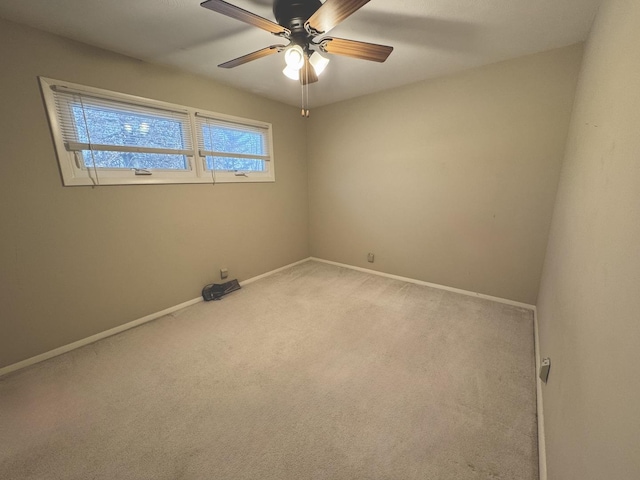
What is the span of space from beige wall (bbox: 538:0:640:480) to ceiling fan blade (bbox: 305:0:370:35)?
3.33 ft

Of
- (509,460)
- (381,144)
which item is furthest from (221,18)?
(509,460)

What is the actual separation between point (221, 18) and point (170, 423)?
2.45 m

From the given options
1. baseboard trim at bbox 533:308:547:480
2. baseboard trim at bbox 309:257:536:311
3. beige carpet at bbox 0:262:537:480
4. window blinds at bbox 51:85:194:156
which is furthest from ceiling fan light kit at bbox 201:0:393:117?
baseboard trim at bbox 309:257:536:311

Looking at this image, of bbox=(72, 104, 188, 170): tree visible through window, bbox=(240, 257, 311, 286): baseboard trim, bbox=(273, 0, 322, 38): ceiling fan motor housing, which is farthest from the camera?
bbox=(240, 257, 311, 286): baseboard trim

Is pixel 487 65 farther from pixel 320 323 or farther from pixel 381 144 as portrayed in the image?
pixel 320 323

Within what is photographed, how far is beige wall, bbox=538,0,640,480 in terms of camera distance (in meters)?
0.60

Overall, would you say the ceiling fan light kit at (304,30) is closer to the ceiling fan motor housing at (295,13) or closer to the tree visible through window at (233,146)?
the ceiling fan motor housing at (295,13)

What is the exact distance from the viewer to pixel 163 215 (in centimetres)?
244

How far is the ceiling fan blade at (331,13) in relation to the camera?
112 cm

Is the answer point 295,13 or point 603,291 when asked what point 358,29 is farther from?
point 603,291

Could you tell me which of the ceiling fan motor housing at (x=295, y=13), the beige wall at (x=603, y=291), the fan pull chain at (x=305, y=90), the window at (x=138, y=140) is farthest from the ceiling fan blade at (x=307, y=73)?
the beige wall at (x=603, y=291)

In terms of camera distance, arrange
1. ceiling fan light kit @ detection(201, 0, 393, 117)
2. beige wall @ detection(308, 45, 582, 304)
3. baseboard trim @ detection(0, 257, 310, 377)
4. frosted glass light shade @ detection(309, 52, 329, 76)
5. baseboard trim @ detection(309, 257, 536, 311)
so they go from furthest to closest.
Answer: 1. baseboard trim @ detection(309, 257, 536, 311)
2. beige wall @ detection(308, 45, 582, 304)
3. baseboard trim @ detection(0, 257, 310, 377)
4. frosted glass light shade @ detection(309, 52, 329, 76)
5. ceiling fan light kit @ detection(201, 0, 393, 117)

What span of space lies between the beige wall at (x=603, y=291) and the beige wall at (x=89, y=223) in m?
2.91

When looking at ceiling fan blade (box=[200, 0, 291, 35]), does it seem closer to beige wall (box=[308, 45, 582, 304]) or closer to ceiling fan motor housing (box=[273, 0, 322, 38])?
ceiling fan motor housing (box=[273, 0, 322, 38])
